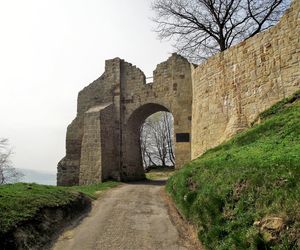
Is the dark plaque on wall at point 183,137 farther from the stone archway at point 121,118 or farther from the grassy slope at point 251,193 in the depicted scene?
the grassy slope at point 251,193

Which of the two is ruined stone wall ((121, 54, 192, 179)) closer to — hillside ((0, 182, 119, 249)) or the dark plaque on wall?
the dark plaque on wall

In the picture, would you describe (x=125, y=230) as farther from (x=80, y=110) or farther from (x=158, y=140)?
(x=158, y=140)

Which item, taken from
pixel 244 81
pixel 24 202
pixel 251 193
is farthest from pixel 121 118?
pixel 251 193

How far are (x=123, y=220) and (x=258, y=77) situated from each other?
6831mm

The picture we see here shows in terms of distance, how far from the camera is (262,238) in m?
4.64

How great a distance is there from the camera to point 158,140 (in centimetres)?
4009

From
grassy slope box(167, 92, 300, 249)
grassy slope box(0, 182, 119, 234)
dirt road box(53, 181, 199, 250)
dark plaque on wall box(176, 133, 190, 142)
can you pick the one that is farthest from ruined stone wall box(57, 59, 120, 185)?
grassy slope box(167, 92, 300, 249)

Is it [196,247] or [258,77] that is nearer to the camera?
[196,247]

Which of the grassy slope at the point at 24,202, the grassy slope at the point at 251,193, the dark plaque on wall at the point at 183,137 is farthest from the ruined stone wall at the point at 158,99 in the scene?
the grassy slope at the point at 251,193

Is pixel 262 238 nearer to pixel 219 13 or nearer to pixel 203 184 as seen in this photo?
pixel 203 184

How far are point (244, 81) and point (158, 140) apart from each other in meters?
27.6

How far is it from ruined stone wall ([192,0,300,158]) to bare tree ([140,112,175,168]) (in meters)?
22.0

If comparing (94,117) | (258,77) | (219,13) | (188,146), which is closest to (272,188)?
(258,77)

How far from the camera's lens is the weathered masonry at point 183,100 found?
36.6 ft
